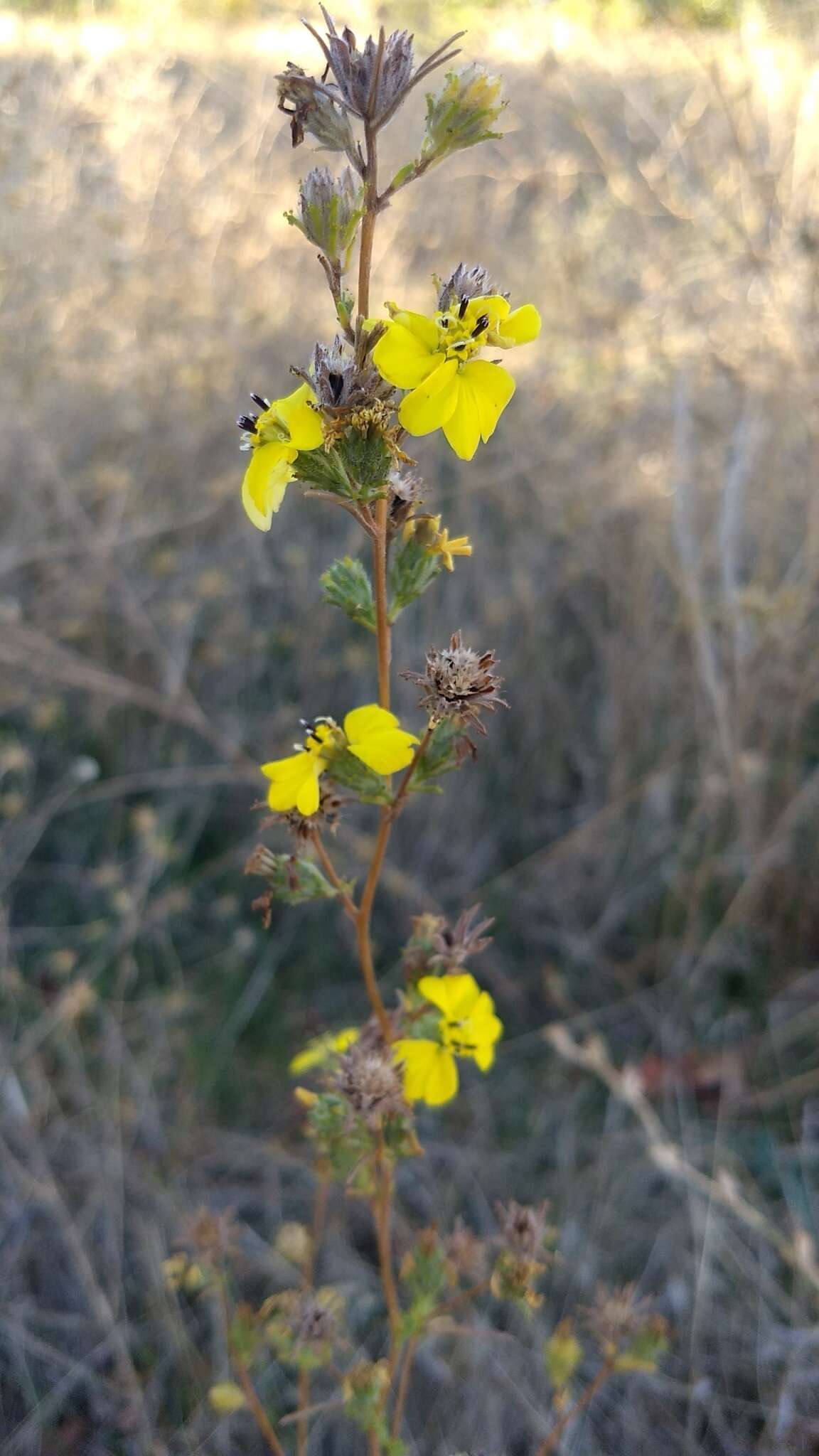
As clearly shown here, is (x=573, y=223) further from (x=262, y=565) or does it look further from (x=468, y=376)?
(x=468, y=376)

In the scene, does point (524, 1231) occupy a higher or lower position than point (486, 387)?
lower

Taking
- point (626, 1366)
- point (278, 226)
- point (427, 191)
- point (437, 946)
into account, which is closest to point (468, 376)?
point (437, 946)

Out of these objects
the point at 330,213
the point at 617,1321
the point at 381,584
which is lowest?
the point at 617,1321

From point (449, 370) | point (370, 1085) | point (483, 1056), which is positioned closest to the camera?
point (449, 370)

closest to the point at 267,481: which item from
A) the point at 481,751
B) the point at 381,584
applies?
the point at 381,584

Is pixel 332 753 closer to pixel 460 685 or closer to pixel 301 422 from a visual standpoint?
pixel 460 685

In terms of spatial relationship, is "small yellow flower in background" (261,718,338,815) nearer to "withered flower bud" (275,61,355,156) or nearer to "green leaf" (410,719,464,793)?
"green leaf" (410,719,464,793)

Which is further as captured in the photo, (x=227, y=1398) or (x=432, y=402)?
(x=227, y=1398)

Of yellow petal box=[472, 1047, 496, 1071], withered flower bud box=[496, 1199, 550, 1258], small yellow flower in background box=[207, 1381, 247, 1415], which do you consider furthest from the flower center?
small yellow flower in background box=[207, 1381, 247, 1415]
